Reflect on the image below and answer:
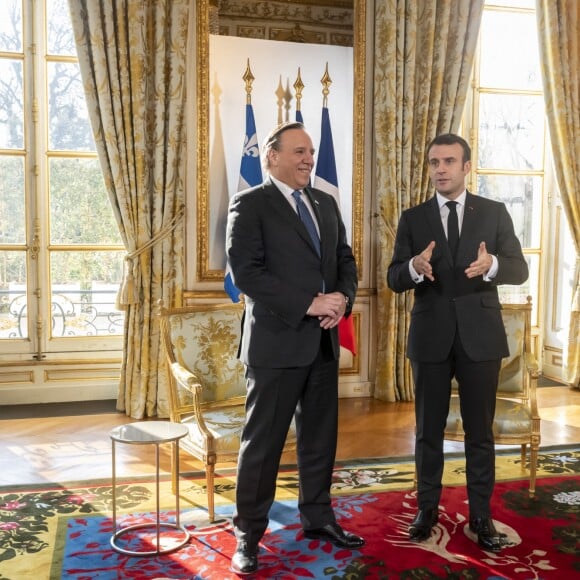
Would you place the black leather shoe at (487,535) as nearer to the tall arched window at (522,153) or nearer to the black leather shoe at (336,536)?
the black leather shoe at (336,536)

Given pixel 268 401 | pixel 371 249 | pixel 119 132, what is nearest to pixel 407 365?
pixel 371 249

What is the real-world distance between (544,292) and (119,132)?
3772mm

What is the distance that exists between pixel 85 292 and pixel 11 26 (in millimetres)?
1910

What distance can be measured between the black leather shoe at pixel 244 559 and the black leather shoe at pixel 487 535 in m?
0.89

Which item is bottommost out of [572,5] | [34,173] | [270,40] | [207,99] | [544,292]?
[544,292]

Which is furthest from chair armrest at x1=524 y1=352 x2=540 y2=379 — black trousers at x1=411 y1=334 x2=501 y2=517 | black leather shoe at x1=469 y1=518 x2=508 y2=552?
black leather shoe at x1=469 y1=518 x2=508 y2=552

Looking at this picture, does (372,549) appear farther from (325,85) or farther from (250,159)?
(325,85)

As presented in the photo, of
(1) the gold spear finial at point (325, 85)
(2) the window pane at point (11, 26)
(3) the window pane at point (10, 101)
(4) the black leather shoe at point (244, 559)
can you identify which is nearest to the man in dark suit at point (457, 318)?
(4) the black leather shoe at point (244, 559)

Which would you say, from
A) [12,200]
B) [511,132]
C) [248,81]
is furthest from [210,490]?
[511,132]

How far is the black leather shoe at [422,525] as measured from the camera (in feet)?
10.1

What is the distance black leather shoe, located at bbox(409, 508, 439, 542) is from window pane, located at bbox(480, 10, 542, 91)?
417 cm

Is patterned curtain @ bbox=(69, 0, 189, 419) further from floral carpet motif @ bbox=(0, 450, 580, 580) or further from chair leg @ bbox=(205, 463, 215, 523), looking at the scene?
chair leg @ bbox=(205, 463, 215, 523)

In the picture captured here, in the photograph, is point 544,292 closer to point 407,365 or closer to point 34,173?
point 407,365

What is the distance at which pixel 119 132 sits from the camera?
500 centimetres
